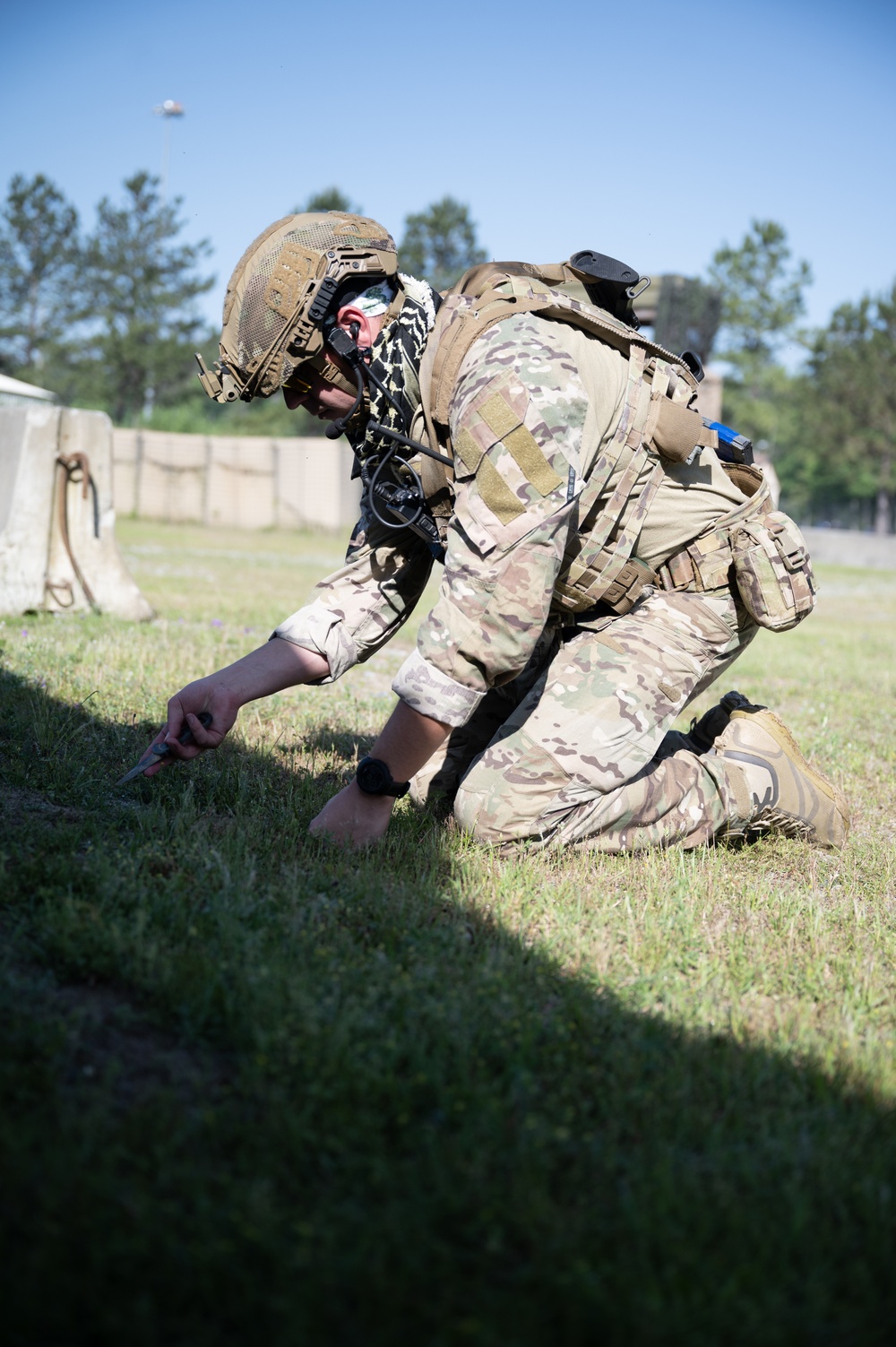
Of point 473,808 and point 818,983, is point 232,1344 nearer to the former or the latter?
point 818,983

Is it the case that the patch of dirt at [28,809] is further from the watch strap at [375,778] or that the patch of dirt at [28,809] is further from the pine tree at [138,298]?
the pine tree at [138,298]

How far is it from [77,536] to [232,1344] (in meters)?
6.36

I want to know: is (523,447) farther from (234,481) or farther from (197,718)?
(234,481)

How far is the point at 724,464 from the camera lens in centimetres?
380

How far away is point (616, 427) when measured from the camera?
10.8 ft

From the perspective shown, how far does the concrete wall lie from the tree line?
7.74m

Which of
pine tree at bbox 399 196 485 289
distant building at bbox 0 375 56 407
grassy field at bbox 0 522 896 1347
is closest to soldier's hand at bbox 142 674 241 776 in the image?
grassy field at bbox 0 522 896 1347

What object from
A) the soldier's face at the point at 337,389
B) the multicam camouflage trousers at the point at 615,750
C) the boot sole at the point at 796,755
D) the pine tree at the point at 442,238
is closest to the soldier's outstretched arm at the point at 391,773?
the multicam camouflage trousers at the point at 615,750

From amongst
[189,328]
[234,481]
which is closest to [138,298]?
[189,328]

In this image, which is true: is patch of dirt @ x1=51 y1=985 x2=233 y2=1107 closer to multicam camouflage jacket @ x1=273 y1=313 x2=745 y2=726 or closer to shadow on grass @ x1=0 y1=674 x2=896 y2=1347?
shadow on grass @ x1=0 y1=674 x2=896 y2=1347

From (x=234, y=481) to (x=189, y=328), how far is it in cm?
2112

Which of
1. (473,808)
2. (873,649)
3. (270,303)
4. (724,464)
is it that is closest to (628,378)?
(724,464)

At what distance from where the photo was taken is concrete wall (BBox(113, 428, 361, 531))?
27109mm

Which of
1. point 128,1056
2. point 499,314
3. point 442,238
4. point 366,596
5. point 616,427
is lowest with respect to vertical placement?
point 128,1056
